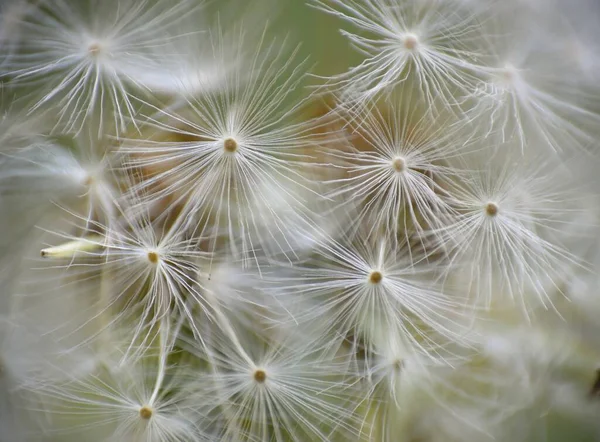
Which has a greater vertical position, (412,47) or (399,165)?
(412,47)

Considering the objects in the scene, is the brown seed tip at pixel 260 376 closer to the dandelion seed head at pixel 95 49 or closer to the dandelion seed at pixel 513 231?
the dandelion seed at pixel 513 231

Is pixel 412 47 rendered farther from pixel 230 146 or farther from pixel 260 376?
pixel 260 376

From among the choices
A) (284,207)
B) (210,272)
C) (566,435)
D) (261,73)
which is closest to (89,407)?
(210,272)

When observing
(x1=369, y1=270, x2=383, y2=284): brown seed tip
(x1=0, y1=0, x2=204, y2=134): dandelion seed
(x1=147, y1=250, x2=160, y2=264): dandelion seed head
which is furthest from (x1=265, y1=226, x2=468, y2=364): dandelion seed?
(x1=0, y1=0, x2=204, y2=134): dandelion seed

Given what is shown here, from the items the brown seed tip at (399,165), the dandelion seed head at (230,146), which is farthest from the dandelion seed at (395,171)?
the dandelion seed head at (230,146)

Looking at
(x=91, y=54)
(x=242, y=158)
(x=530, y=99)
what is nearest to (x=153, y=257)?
(x=242, y=158)

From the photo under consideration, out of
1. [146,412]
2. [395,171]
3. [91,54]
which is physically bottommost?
[146,412]

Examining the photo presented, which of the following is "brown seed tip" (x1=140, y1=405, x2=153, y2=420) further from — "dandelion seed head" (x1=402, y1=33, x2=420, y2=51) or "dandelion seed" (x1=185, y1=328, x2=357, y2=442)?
"dandelion seed head" (x1=402, y1=33, x2=420, y2=51)

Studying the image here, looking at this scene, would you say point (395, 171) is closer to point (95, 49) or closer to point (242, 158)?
point (242, 158)
